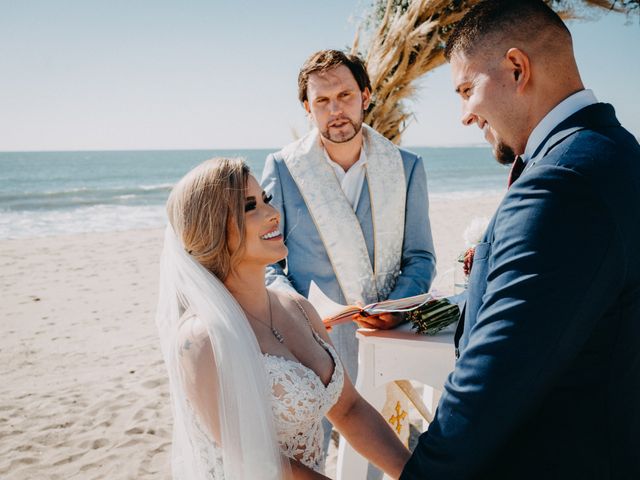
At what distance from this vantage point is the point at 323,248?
313 cm

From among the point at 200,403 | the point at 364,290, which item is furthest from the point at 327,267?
the point at 200,403

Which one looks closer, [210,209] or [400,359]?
[210,209]

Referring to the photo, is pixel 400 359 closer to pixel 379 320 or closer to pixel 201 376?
pixel 379 320

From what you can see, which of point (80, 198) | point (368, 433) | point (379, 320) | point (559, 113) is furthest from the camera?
point (80, 198)

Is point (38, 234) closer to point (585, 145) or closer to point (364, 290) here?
point (364, 290)

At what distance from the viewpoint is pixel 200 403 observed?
175 cm

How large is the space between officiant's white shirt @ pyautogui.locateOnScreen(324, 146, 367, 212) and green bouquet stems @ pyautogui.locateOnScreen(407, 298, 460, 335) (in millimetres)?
911

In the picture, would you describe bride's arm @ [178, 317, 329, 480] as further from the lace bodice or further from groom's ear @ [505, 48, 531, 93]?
groom's ear @ [505, 48, 531, 93]

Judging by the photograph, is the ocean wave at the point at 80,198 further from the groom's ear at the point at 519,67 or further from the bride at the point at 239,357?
the groom's ear at the point at 519,67

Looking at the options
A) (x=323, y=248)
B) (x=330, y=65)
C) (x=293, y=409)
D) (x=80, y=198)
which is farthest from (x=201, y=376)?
(x=80, y=198)

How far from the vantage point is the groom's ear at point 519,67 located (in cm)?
136

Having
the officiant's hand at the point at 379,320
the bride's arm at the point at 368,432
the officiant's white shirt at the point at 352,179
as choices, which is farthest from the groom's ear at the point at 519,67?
the officiant's white shirt at the point at 352,179

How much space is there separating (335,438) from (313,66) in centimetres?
280

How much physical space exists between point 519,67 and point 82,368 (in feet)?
19.0
